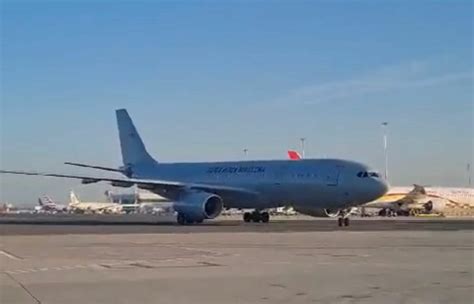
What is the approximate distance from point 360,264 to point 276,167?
1206 inches

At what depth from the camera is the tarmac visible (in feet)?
36.6

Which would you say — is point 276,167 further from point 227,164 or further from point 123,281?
point 123,281

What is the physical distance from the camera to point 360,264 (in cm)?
1619

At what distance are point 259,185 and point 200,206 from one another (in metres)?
4.08

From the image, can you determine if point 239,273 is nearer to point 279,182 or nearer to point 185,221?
point 279,182

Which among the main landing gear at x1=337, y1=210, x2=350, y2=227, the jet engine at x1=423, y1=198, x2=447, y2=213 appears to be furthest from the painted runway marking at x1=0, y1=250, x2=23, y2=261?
the jet engine at x1=423, y1=198, x2=447, y2=213

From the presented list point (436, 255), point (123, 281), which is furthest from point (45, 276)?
point (436, 255)

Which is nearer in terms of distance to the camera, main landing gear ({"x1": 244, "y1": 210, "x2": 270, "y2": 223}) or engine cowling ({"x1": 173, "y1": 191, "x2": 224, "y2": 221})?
engine cowling ({"x1": 173, "y1": 191, "x2": 224, "y2": 221})

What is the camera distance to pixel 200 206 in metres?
45.1

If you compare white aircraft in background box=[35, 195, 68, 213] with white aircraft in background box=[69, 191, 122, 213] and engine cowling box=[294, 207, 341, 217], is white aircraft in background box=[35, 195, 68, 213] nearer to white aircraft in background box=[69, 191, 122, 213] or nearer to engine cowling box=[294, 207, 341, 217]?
white aircraft in background box=[69, 191, 122, 213]

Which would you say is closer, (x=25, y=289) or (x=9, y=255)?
(x=25, y=289)

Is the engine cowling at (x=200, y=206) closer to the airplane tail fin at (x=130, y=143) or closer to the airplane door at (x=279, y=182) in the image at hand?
the airplane door at (x=279, y=182)

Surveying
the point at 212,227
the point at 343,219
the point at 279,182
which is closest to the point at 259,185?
the point at 279,182

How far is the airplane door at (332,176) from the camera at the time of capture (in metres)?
43.5
